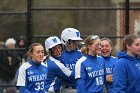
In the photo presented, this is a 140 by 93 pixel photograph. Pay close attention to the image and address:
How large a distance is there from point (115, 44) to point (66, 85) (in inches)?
107

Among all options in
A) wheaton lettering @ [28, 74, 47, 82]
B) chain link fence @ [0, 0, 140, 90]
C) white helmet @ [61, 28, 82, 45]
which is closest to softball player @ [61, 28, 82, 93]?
white helmet @ [61, 28, 82, 45]

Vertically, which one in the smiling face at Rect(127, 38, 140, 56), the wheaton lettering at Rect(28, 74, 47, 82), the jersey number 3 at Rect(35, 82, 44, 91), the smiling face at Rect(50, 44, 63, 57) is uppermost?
the smiling face at Rect(127, 38, 140, 56)

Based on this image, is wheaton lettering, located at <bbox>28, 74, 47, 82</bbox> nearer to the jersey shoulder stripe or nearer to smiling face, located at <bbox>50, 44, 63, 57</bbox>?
the jersey shoulder stripe

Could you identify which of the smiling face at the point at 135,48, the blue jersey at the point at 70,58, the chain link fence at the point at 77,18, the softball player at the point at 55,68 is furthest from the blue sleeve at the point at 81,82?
the chain link fence at the point at 77,18

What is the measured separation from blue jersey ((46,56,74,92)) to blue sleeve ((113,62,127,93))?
191 cm

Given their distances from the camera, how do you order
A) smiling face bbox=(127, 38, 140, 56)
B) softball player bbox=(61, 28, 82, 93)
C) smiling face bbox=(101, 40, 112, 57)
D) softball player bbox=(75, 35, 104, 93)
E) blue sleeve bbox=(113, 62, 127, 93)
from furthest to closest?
smiling face bbox=(101, 40, 112, 57) → softball player bbox=(61, 28, 82, 93) → softball player bbox=(75, 35, 104, 93) → smiling face bbox=(127, 38, 140, 56) → blue sleeve bbox=(113, 62, 127, 93)

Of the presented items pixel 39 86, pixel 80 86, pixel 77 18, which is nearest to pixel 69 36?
pixel 39 86

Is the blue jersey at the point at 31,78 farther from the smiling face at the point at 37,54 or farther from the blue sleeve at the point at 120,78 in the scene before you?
the blue sleeve at the point at 120,78

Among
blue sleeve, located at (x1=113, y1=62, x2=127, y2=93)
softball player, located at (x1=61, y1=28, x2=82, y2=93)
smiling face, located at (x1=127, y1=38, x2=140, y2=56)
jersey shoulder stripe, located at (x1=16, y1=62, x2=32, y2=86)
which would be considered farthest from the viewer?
softball player, located at (x1=61, y1=28, x2=82, y2=93)

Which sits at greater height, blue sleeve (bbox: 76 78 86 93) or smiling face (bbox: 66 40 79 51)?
smiling face (bbox: 66 40 79 51)

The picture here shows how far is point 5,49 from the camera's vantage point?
1325cm

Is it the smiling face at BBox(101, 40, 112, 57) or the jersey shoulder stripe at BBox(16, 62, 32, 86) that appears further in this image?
the smiling face at BBox(101, 40, 112, 57)

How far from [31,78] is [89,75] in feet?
2.86

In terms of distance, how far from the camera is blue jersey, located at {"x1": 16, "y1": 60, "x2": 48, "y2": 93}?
9961mm
